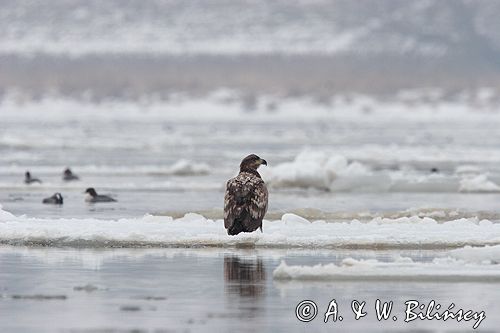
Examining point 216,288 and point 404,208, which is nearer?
point 216,288

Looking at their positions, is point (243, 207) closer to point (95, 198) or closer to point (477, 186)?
point (95, 198)

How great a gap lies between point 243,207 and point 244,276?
220cm

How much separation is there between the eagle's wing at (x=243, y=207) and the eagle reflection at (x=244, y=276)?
106 centimetres

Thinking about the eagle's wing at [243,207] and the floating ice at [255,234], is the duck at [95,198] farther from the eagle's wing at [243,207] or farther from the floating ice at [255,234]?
the eagle's wing at [243,207]

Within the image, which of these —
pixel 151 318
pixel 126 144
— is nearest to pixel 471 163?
pixel 126 144

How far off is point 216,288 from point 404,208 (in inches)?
352

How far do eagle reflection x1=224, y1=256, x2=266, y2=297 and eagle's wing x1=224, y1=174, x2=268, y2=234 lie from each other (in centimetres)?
106

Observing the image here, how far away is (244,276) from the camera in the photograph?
1155 centimetres

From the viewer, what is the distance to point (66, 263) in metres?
12.3

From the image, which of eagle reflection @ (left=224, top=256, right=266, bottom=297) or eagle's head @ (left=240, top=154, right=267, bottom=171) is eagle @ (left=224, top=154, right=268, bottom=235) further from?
eagle reflection @ (left=224, top=256, right=266, bottom=297)

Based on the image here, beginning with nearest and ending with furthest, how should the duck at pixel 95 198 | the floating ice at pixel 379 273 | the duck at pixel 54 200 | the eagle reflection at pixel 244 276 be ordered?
the eagle reflection at pixel 244 276, the floating ice at pixel 379 273, the duck at pixel 54 200, the duck at pixel 95 198

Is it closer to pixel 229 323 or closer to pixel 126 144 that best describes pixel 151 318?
pixel 229 323

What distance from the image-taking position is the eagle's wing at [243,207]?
13.7 m

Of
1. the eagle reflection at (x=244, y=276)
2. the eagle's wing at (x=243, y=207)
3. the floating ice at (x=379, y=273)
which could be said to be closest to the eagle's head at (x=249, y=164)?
the eagle's wing at (x=243, y=207)
